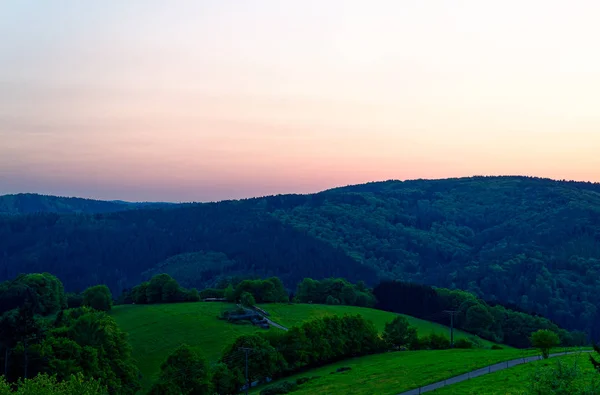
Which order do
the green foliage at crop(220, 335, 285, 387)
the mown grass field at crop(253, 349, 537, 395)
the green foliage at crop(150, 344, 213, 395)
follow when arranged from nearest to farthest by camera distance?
the mown grass field at crop(253, 349, 537, 395), the green foliage at crop(150, 344, 213, 395), the green foliage at crop(220, 335, 285, 387)

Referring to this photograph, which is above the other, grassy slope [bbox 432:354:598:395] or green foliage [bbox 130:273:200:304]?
grassy slope [bbox 432:354:598:395]

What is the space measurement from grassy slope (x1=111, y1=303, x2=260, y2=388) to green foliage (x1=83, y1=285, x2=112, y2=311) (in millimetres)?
3815

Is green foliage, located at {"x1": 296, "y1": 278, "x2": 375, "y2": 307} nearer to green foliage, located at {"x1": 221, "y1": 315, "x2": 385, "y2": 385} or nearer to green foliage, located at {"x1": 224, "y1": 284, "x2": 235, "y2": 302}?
green foliage, located at {"x1": 224, "y1": 284, "x2": 235, "y2": 302}

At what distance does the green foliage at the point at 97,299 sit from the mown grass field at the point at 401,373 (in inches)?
3129

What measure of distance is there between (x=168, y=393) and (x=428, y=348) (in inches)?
2179

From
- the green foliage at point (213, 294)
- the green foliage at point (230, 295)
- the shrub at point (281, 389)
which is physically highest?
the green foliage at point (230, 295)

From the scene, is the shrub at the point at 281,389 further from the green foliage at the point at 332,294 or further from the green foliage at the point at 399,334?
the green foliage at the point at 332,294

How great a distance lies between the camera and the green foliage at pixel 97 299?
498 feet

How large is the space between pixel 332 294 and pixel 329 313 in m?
29.7

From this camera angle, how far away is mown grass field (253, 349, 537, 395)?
213 feet

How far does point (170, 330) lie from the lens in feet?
416

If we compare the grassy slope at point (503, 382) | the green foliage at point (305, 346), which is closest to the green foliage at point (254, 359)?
the green foliage at point (305, 346)

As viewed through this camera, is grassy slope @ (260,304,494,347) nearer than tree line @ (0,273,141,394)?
No

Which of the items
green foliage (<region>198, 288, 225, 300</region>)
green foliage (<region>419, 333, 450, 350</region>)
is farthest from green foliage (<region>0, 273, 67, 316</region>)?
green foliage (<region>419, 333, 450, 350</region>)
